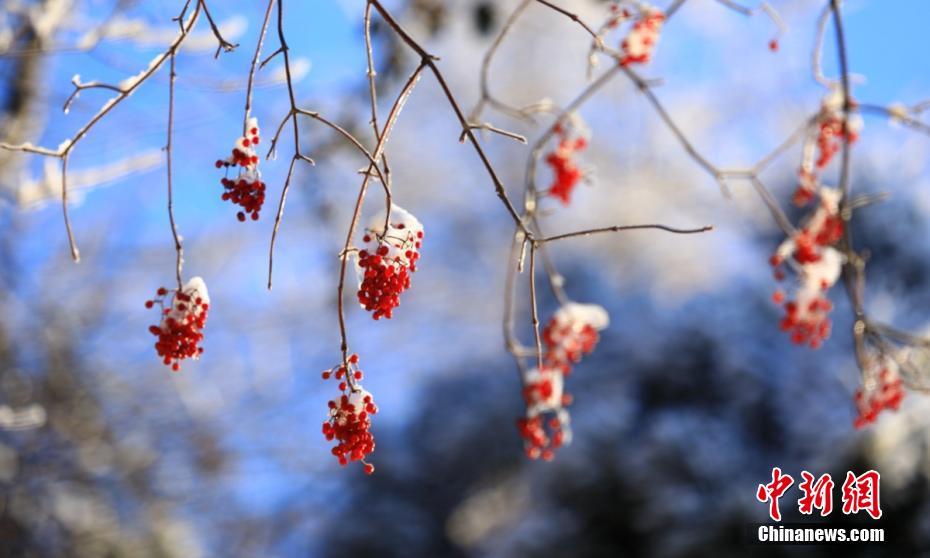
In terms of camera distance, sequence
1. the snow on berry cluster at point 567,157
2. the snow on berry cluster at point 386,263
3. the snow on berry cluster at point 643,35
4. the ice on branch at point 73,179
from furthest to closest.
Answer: the ice on branch at point 73,179 < the snow on berry cluster at point 567,157 < the snow on berry cluster at point 643,35 < the snow on berry cluster at point 386,263

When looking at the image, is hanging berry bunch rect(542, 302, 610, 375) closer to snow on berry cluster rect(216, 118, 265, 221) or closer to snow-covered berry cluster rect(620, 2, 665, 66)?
snow-covered berry cluster rect(620, 2, 665, 66)

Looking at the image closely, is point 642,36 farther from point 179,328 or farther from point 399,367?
point 399,367

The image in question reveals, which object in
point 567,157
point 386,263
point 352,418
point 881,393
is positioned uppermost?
point 567,157

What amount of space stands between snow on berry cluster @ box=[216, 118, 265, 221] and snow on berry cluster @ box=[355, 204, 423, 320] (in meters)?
0.13

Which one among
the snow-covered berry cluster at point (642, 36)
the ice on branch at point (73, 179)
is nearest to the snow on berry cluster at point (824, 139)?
the snow-covered berry cluster at point (642, 36)

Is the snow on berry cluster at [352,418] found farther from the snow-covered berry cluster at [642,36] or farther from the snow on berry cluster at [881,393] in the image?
the snow on berry cluster at [881,393]

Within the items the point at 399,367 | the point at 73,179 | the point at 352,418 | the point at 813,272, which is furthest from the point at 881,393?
the point at 399,367

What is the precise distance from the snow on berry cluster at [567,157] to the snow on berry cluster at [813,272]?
38 centimetres

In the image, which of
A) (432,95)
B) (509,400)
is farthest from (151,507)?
(432,95)

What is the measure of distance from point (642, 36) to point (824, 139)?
0.37 meters

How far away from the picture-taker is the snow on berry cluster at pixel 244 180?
1.01 meters

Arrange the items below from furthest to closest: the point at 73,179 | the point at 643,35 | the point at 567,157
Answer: the point at 73,179
the point at 567,157
the point at 643,35

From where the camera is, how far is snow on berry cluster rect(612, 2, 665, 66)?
1.49 meters

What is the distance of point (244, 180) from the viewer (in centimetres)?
101
